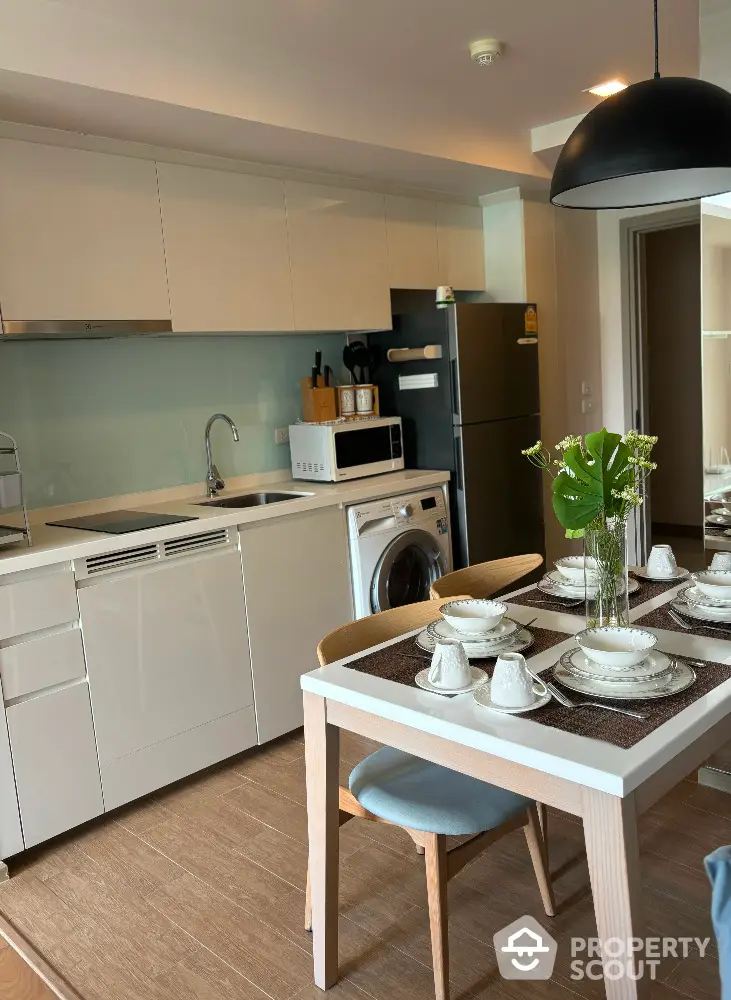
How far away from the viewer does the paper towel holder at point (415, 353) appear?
3.70 m

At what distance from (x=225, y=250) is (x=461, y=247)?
5.00 ft

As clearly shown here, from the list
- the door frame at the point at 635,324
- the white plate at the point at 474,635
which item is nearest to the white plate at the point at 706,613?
the white plate at the point at 474,635

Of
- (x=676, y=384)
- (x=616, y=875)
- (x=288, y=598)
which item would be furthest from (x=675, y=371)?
(x=616, y=875)

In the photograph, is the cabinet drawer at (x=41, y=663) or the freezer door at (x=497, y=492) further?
the freezer door at (x=497, y=492)

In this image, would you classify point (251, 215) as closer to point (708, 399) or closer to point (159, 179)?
point (159, 179)

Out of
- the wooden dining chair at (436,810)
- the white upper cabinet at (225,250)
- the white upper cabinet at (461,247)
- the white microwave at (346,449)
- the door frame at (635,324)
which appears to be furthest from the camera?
the door frame at (635,324)

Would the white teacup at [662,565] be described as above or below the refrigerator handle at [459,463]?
below

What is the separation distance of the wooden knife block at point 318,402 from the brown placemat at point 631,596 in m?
1.79

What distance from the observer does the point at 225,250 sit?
3.07m

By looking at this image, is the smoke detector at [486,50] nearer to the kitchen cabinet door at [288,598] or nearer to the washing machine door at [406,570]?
the kitchen cabinet door at [288,598]

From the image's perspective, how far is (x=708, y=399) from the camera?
10.5 ft

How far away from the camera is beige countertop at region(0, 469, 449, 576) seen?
2.41m

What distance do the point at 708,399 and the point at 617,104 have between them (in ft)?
6.40

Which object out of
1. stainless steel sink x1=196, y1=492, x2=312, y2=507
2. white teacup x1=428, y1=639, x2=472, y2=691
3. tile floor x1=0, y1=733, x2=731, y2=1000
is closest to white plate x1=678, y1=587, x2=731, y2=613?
white teacup x1=428, y1=639, x2=472, y2=691
